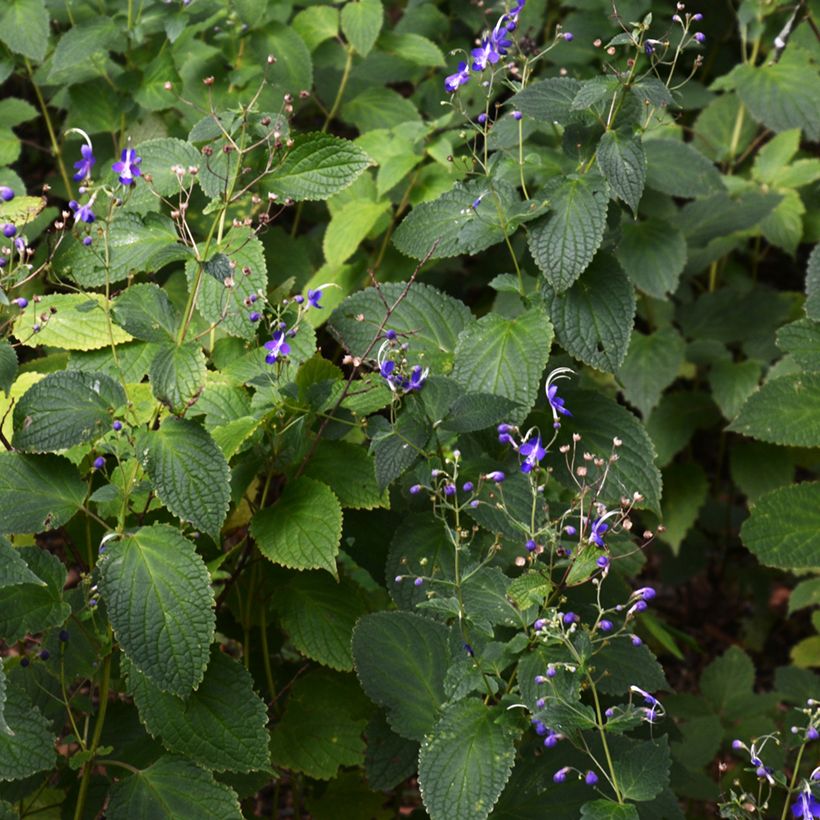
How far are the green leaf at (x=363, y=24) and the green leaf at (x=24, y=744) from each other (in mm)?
2179

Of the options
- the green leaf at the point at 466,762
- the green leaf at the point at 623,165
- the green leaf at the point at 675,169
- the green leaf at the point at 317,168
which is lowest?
the green leaf at the point at 466,762

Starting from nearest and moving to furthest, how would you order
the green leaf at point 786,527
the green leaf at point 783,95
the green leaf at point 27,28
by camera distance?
1. the green leaf at point 786,527
2. the green leaf at point 27,28
3. the green leaf at point 783,95

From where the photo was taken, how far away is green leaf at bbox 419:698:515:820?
1952mm

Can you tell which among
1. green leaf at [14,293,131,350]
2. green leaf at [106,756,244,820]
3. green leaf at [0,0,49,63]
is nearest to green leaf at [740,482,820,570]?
green leaf at [106,756,244,820]

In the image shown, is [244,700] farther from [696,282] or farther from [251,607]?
[696,282]

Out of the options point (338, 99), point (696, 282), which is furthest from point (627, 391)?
point (338, 99)

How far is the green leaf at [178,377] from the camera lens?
2105 mm

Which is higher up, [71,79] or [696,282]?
[71,79]

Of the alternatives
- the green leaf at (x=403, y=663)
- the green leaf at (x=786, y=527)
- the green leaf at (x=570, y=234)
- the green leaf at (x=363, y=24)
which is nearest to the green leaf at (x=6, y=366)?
the green leaf at (x=403, y=663)

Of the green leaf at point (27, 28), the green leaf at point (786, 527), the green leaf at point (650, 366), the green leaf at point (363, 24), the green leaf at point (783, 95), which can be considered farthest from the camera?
the green leaf at point (783, 95)

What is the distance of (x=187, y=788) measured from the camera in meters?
Result: 2.16

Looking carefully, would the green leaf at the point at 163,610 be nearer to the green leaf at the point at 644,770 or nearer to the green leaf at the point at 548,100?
the green leaf at the point at 644,770

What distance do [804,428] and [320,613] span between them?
1.12 metres

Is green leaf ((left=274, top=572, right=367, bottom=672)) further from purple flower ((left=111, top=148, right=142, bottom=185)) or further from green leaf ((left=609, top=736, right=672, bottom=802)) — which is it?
purple flower ((left=111, top=148, right=142, bottom=185))
